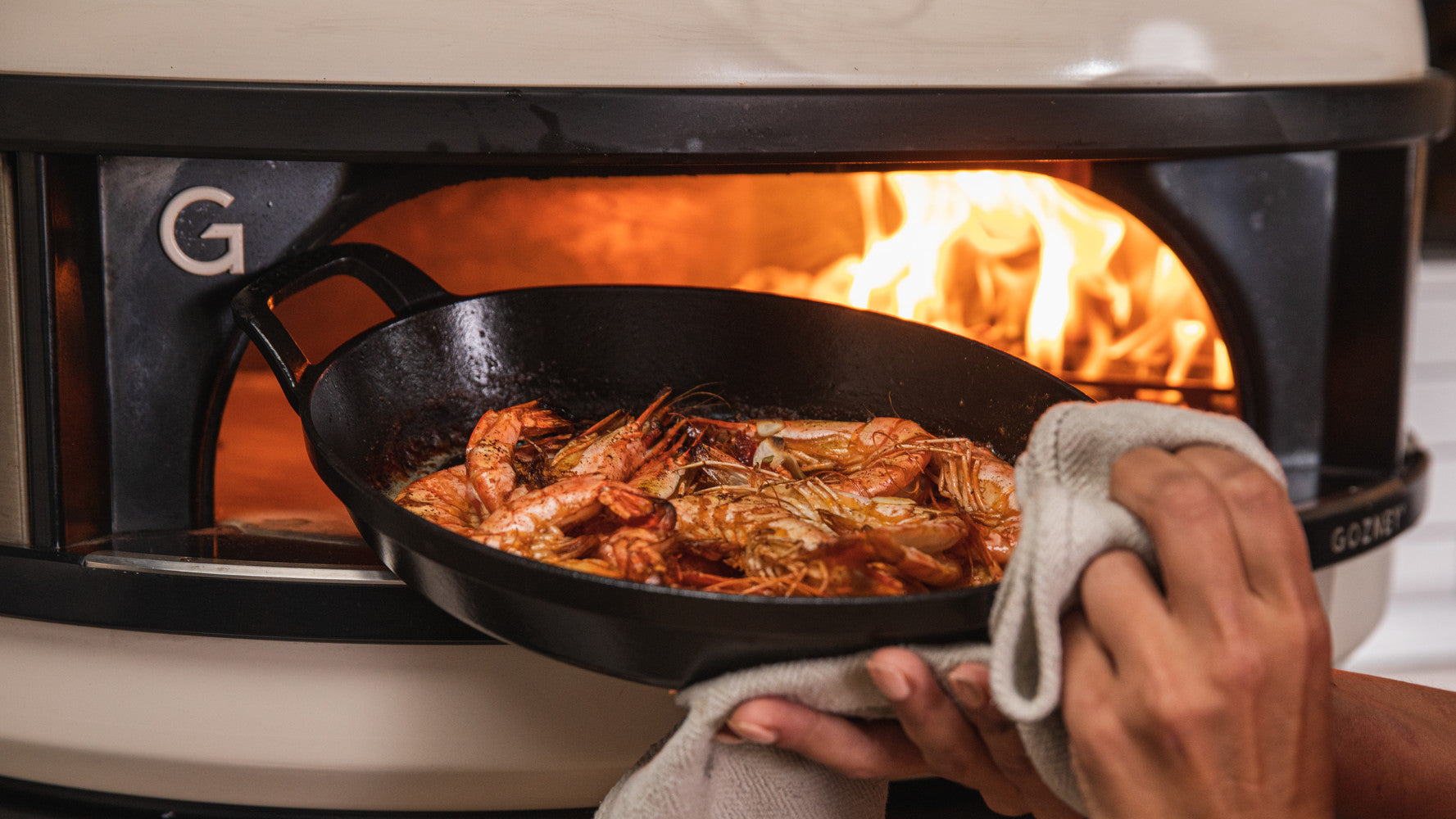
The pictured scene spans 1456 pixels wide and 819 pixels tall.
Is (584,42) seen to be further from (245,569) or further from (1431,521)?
(1431,521)

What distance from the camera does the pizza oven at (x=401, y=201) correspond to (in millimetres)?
953

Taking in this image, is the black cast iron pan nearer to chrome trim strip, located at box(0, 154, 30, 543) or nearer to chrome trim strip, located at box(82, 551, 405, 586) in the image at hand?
chrome trim strip, located at box(82, 551, 405, 586)

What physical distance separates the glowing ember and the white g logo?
640 millimetres

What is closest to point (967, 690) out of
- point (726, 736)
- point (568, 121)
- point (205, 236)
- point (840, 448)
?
point (726, 736)

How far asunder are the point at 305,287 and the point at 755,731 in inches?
24.2

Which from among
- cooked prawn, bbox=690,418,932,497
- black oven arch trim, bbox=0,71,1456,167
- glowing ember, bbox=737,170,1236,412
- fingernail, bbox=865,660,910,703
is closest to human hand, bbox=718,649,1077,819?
fingernail, bbox=865,660,910,703

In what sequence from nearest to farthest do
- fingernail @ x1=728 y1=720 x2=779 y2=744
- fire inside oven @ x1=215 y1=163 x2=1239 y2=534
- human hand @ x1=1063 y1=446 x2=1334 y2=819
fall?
human hand @ x1=1063 y1=446 x2=1334 y2=819, fingernail @ x1=728 y1=720 x2=779 y2=744, fire inside oven @ x1=215 y1=163 x2=1239 y2=534

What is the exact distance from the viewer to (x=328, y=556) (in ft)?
3.31

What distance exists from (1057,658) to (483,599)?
37 centimetres

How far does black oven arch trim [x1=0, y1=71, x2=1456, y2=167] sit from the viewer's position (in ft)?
3.10

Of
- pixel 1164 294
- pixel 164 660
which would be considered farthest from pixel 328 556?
pixel 1164 294

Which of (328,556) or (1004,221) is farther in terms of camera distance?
(1004,221)

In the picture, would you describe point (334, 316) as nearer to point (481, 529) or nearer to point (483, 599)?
point (481, 529)

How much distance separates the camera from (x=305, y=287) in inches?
40.4
